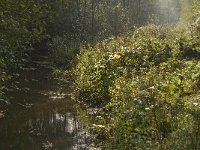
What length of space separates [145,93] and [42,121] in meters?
5.29

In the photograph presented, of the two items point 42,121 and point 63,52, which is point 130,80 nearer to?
point 42,121

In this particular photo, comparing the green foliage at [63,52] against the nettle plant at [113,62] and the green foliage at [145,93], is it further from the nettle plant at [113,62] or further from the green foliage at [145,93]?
the green foliage at [145,93]

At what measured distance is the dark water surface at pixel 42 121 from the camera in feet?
38.6

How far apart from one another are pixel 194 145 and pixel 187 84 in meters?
4.87

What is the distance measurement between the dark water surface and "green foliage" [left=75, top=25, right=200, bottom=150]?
1016mm

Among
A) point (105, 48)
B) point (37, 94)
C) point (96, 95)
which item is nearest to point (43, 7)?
point (96, 95)

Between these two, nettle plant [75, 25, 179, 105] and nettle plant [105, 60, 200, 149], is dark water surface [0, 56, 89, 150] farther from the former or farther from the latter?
nettle plant [105, 60, 200, 149]

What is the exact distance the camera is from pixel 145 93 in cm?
1009

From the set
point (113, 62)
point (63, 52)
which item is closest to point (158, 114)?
point (113, 62)

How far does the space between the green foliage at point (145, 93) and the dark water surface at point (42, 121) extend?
1.02 meters

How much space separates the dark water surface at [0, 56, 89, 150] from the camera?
1177 cm

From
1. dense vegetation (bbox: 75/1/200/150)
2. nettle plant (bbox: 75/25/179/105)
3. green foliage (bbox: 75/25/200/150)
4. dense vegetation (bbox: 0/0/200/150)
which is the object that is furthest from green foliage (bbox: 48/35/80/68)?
green foliage (bbox: 75/25/200/150)

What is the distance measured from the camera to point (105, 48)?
20.3m

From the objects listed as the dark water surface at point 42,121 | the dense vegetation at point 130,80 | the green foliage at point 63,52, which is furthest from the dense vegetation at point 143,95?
the green foliage at point 63,52
